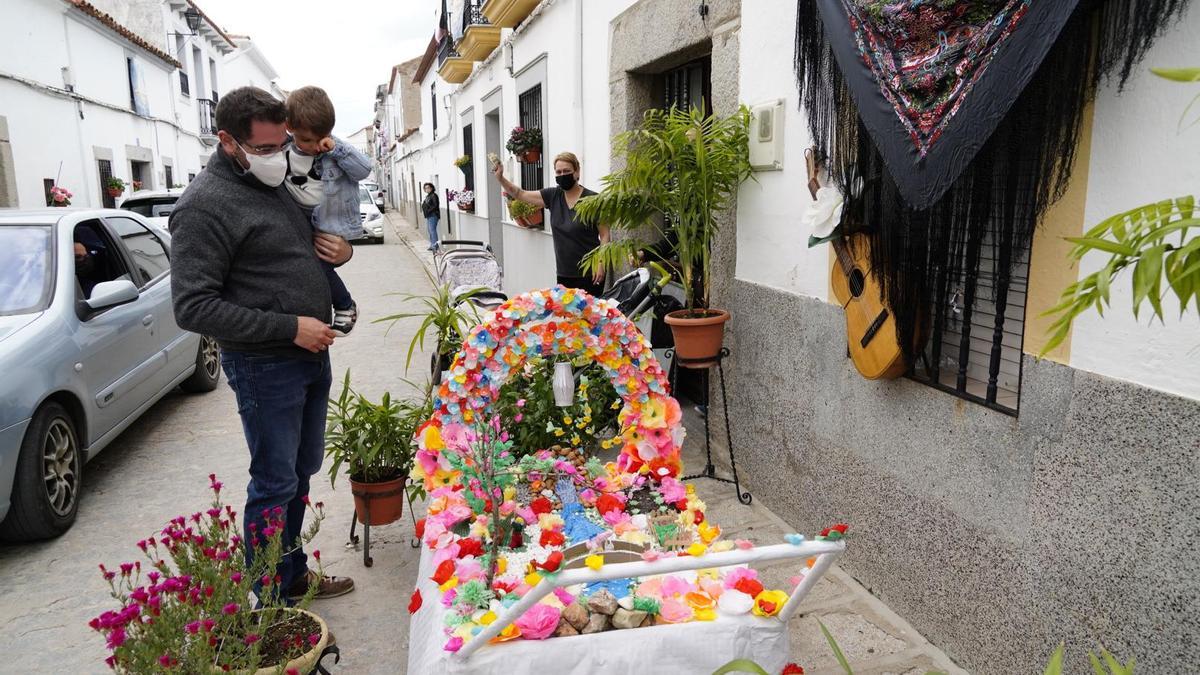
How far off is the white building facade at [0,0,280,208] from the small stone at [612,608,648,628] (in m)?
13.3

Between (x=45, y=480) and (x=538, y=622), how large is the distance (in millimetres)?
3203

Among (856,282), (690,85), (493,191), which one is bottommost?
(856,282)

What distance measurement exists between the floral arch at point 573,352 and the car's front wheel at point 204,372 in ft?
15.2

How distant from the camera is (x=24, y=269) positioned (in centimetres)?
439

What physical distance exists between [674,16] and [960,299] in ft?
9.90

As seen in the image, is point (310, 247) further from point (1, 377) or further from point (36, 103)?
point (36, 103)

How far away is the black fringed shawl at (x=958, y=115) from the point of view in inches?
79.5

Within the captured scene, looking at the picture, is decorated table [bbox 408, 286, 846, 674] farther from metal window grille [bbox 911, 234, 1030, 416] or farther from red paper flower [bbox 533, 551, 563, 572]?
metal window grille [bbox 911, 234, 1030, 416]

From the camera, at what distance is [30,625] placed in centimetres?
321

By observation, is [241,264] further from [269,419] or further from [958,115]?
[958,115]

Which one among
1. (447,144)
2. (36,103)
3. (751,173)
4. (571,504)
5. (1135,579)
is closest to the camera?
(1135,579)

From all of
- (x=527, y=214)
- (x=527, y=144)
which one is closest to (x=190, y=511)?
(x=527, y=214)

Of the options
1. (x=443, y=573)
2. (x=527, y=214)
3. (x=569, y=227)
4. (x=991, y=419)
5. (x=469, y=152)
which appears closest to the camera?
(x=443, y=573)

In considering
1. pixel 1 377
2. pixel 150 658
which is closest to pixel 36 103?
pixel 1 377
